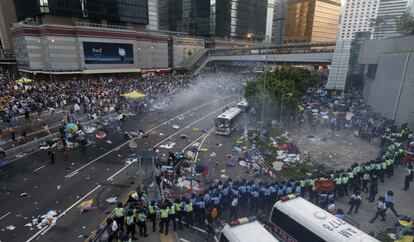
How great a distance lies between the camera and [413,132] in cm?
2150

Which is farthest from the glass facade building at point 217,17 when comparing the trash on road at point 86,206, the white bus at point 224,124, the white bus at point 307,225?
the white bus at point 307,225

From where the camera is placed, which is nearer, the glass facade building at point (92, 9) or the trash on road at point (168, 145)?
the trash on road at point (168, 145)

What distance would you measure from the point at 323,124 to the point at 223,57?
44.2m

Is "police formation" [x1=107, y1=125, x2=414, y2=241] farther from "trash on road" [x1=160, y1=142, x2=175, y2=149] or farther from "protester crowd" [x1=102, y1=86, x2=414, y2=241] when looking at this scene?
"trash on road" [x1=160, y1=142, x2=175, y2=149]

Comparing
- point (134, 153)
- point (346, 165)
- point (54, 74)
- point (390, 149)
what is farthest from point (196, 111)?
point (54, 74)

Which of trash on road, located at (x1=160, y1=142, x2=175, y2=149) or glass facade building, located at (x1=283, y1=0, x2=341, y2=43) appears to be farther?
glass facade building, located at (x1=283, y1=0, x2=341, y2=43)

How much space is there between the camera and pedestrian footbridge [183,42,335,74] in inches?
1776

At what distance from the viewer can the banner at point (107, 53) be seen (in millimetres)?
52469

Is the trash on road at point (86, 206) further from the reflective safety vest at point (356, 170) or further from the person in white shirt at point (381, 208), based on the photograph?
the reflective safety vest at point (356, 170)

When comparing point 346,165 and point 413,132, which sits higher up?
point 413,132

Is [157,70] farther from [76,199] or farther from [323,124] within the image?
[76,199]

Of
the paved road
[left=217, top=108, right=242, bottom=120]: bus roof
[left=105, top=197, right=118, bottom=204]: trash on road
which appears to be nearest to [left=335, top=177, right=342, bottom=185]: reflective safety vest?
the paved road

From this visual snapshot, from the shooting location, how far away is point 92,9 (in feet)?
182

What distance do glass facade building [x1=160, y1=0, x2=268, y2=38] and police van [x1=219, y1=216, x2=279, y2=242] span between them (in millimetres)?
87514
